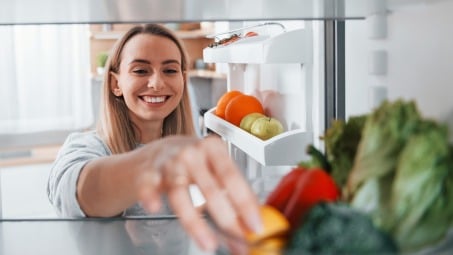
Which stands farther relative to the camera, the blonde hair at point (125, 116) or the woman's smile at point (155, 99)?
the woman's smile at point (155, 99)

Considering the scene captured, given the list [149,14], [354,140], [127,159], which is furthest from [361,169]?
[149,14]

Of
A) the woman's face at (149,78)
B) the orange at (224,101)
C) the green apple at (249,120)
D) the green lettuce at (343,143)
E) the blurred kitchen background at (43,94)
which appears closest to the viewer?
the green lettuce at (343,143)

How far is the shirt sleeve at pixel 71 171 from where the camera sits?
0.75 metres

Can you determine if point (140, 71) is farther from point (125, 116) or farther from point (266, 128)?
point (266, 128)

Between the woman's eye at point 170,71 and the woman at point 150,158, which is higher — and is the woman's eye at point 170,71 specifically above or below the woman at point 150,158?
above

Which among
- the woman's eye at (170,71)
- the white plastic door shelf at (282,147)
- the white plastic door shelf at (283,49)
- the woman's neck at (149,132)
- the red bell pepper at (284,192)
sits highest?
the white plastic door shelf at (283,49)

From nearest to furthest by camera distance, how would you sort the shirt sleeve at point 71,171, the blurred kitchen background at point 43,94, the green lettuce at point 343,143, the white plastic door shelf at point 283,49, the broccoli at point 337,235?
the broccoli at point 337,235, the green lettuce at point 343,143, the shirt sleeve at point 71,171, the white plastic door shelf at point 283,49, the blurred kitchen background at point 43,94

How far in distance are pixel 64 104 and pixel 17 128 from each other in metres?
0.23

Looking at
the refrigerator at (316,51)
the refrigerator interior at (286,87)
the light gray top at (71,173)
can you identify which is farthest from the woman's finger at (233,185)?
the refrigerator interior at (286,87)

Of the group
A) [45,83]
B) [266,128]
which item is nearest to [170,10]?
[266,128]

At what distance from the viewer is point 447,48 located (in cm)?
55

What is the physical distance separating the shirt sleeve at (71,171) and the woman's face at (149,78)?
0.17 m

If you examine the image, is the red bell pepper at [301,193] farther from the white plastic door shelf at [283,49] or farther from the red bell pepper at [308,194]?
the white plastic door shelf at [283,49]

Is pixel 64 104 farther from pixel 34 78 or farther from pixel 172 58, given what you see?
pixel 172 58
